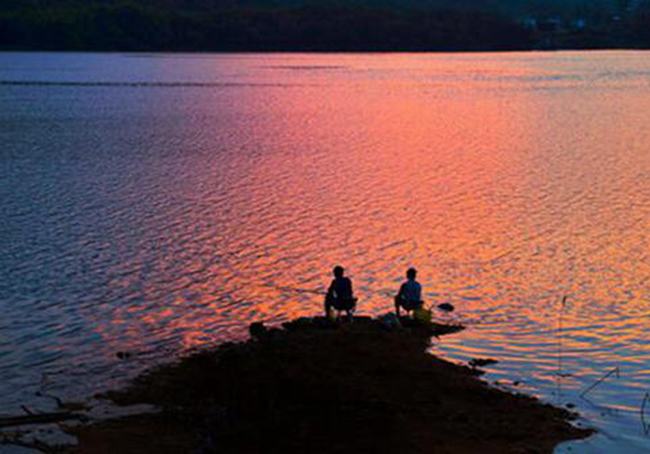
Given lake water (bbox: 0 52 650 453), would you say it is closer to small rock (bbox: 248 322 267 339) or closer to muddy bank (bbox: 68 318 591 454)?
muddy bank (bbox: 68 318 591 454)

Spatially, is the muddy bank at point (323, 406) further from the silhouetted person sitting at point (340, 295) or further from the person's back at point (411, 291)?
the person's back at point (411, 291)

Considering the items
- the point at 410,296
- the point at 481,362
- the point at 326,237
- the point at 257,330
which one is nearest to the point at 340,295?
the point at 410,296

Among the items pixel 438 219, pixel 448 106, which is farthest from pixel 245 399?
pixel 448 106

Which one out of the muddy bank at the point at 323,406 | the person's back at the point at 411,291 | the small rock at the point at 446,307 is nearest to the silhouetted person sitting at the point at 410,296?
the person's back at the point at 411,291

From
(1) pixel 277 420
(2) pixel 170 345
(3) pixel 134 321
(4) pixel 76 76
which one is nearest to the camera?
(1) pixel 277 420

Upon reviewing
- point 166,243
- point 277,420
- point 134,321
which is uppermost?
point 166,243

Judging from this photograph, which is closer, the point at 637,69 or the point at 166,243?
the point at 166,243

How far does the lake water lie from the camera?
72.0 ft

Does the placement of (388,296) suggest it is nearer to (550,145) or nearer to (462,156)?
(462,156)

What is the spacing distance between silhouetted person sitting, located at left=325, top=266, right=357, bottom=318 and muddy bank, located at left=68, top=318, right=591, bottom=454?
6.45 ft

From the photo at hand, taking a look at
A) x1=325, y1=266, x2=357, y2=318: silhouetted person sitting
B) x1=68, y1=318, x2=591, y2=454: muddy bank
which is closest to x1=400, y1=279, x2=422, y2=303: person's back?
x1=325, y1=266, x2=357, y2=318: silhouetted person sitting

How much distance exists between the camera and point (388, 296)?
2716 centimetres

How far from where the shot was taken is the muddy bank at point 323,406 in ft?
51.0

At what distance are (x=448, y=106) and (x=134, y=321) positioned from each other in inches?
2983
